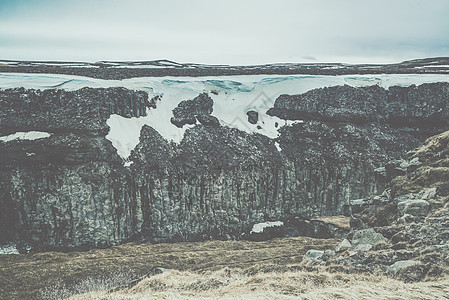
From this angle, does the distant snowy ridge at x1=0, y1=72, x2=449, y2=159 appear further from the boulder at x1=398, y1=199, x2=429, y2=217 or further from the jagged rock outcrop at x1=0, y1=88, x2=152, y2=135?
the boulder at x1=398, y1=199, x2=429, y2=217

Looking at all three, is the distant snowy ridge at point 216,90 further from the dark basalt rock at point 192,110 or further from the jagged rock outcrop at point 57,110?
the jagged rock outcrop at point 57,110

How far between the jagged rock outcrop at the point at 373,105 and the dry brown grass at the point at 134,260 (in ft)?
66.1

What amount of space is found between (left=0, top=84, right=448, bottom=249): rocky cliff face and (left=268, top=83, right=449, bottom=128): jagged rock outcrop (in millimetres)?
201

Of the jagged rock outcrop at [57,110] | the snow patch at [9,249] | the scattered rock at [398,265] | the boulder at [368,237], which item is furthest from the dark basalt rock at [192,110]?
the scattered rock at [398,265]

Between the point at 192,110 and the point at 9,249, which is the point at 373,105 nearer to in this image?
the point at 192,110

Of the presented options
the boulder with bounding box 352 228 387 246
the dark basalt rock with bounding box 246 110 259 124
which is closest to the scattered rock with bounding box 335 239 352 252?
the boulder with bounding box 352 228 387 246

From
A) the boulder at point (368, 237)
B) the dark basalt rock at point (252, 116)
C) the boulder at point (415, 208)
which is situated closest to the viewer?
the boulder at point (368, 237)

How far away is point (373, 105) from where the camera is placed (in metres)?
50.6

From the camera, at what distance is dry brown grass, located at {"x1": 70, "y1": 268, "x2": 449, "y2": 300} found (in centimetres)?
1219

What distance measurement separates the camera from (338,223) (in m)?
38.8

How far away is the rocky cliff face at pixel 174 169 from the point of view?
110ft

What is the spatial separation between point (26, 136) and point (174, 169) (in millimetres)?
13764

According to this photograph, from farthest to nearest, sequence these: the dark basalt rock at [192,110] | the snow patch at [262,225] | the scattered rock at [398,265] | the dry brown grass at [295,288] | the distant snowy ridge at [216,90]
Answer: the dark basalt rock at [192,110]
the distant snowy ridge at [216,90]
the snow patch at [262,225]
the scattered rock at [398,265]
the dry brown grass at [295,288]

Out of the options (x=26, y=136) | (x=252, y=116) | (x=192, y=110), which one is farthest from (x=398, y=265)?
(x=252, y=116)
